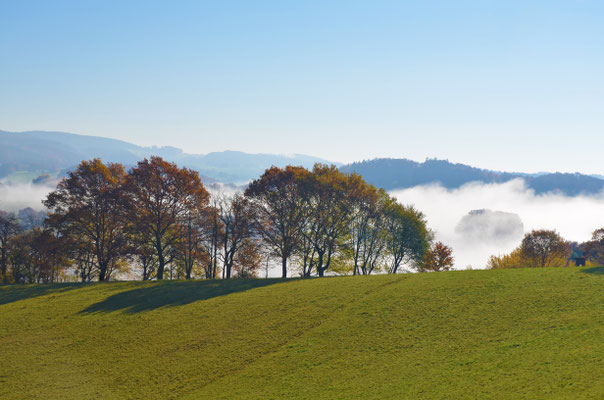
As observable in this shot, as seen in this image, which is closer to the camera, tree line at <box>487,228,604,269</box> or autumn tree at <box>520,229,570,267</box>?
tree line at <box>487,228,604,269</box>

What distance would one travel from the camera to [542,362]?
24.2 metres

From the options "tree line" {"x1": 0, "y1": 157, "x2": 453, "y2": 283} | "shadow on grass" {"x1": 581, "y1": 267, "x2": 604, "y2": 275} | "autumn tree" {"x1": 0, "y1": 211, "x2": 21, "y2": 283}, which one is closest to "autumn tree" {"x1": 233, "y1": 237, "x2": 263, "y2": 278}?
"tree line" {"x1": 0, "y1": 157, "x2": 453, "y2": 283}

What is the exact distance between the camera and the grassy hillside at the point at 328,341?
24.5 metres

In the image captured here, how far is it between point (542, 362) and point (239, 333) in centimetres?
2432

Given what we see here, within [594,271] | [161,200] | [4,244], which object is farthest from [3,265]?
[594,271]

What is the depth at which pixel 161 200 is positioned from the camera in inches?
2527

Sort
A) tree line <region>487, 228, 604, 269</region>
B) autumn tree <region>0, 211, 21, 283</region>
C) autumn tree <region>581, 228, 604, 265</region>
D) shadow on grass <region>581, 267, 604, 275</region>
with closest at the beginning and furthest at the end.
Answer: shadow on grass <region>581, 267, 604, 275</region> < autumn tree <region>0, 211, 21, 283</region> < autumn tree <region>581, 228, 604, 265</region> < tree line <region>487, 228, 604, 269</region>

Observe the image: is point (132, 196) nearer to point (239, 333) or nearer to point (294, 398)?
point (239, 333)

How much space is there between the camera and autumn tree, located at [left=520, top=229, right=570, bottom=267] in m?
98.5

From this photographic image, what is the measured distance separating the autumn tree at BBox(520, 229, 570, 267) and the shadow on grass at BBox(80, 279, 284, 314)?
75.4 metres

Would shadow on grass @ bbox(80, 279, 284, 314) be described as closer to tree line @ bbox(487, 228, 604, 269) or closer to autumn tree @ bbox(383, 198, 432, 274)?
autumn tree @ bbox(383, 198, 432, 274)

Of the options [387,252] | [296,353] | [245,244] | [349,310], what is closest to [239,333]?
[296,353]

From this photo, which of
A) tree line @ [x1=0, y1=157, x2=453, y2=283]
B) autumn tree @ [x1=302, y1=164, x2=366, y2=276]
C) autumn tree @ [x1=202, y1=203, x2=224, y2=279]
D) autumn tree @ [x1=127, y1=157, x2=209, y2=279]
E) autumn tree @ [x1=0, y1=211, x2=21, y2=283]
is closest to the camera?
tree line @ [x1=0, y1=157, x2=453, y2=283]

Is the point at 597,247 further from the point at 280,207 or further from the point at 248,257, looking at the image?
the point at 248,257
